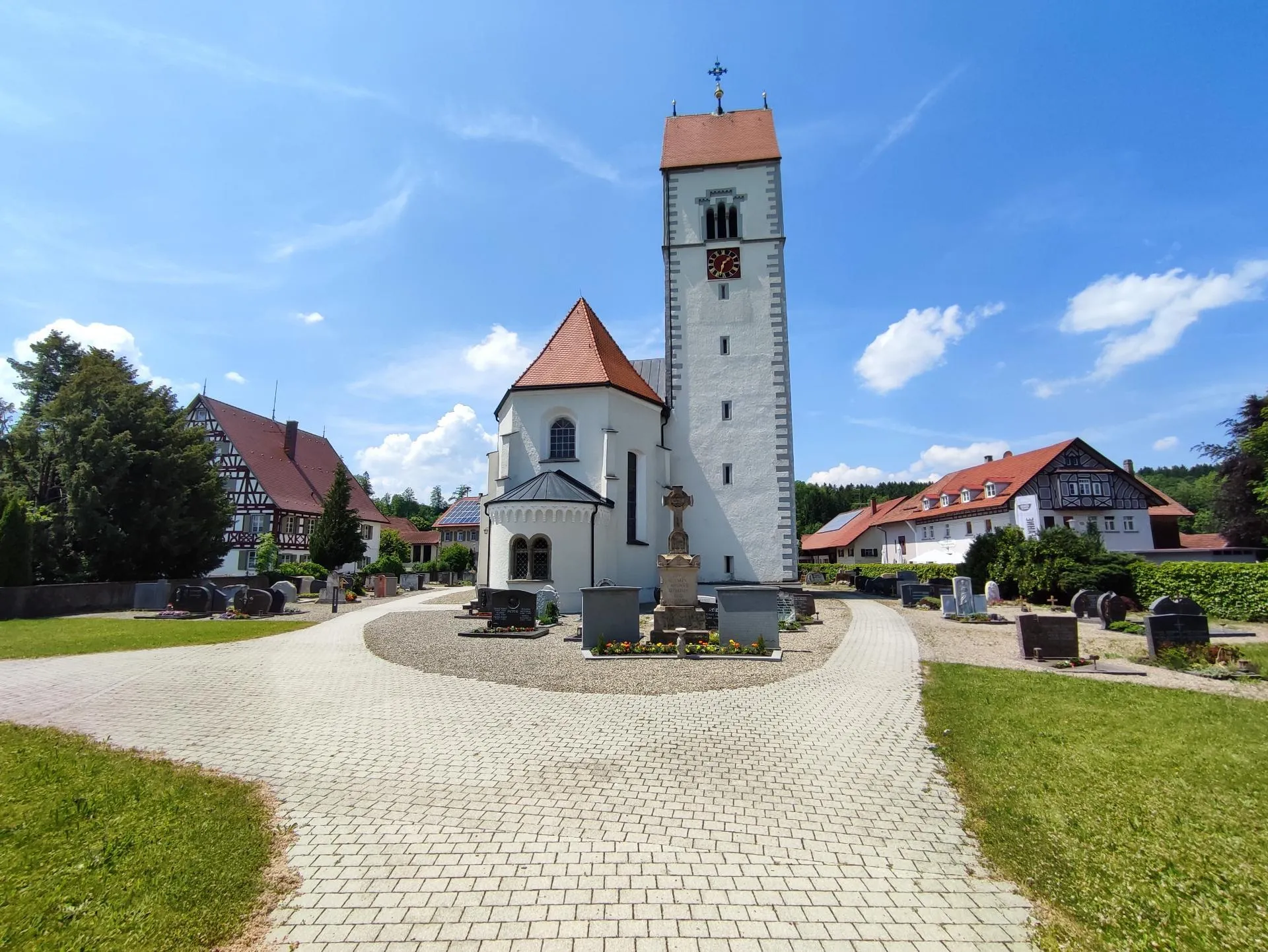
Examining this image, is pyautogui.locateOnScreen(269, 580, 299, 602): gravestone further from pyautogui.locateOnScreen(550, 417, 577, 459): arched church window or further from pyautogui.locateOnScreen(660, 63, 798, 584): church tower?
pyautogui.locateOnScreen(660, 63, 798, 584): church tower

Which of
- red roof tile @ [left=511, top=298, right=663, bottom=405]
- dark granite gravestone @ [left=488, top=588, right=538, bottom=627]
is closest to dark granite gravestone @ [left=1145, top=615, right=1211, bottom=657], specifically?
dark granite gravestone @ [left=488, top=588, right=538, bottom=627]

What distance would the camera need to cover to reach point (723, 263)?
2739cm

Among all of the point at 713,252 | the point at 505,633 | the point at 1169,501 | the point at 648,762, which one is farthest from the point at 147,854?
the point at 1169,501

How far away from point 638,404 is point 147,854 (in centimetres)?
2229

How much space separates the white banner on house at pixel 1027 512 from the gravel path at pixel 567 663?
27.4 m

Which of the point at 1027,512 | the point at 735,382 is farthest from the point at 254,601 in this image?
the point at 1027,512

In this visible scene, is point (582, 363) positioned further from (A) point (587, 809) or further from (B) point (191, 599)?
(A) point (587, 809)

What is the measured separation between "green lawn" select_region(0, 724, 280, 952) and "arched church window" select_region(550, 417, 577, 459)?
747 inches

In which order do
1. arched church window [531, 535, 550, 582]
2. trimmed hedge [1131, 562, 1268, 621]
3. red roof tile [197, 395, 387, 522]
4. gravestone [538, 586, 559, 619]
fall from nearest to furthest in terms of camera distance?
1. trimmed hedge [1131, 562, 1268, 621]
2. gravestone [538, 586, 559, 619]
3. arched church window [531, 535, 550, 582]
4. red roof tile [197, 395, 387, 522]

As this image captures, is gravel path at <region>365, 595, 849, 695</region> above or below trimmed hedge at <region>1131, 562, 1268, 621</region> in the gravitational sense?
below

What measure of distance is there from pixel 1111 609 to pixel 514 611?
1559 cm

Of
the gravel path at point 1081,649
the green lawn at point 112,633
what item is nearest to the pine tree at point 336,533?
the green lawn at point 112,633

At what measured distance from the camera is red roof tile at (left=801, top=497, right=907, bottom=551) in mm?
58219

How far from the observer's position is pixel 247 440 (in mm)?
40188
